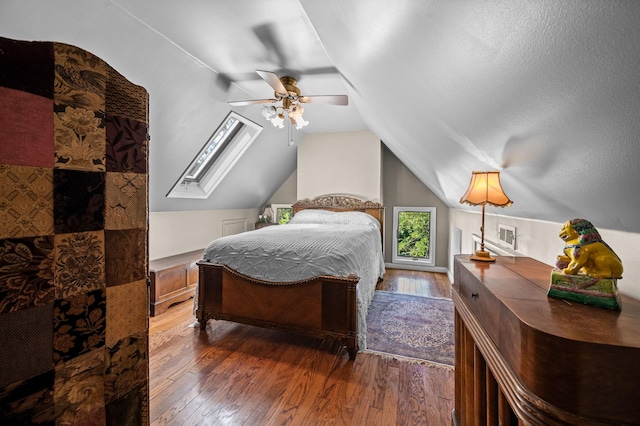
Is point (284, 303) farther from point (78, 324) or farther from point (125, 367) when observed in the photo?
point (78, 324)

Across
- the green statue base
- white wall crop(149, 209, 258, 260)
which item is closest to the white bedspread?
white wall crop(149, 209, 258, 260)

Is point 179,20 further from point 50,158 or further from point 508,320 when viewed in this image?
point 508,320

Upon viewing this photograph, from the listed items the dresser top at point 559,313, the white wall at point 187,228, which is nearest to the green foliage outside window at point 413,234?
the white wall at point 187,228

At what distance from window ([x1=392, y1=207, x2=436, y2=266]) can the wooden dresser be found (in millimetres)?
3948

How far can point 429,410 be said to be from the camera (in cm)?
157

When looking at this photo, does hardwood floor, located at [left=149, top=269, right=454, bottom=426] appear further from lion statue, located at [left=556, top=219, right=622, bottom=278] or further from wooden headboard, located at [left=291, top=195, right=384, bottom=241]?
wooden headboard, located at [left=291, top=195, right=384, bottom=241]

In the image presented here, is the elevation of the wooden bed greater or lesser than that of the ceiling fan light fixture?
lesser

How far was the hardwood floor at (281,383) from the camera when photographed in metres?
1.53

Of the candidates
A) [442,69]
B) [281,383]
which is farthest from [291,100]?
[281,383]

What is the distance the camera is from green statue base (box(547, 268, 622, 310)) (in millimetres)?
669

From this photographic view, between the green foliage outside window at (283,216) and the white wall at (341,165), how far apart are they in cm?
83

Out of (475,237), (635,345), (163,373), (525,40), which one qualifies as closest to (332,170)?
(475,237)

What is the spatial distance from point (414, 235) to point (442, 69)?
398cm

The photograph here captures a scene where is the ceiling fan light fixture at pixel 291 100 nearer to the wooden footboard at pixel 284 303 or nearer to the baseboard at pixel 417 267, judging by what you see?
the wooden footboard at pixel 284 303
